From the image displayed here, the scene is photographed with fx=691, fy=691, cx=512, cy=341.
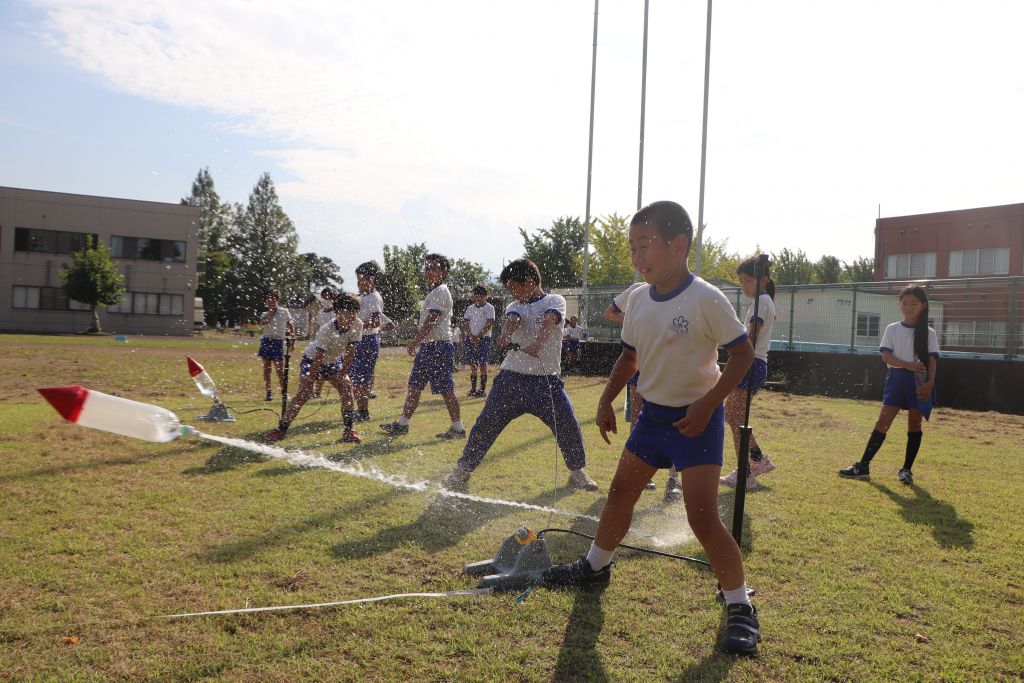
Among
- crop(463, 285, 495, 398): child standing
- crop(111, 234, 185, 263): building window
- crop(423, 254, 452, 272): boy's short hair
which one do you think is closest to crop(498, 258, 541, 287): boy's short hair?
crop(423, 254, 452, 272): boy's short hair

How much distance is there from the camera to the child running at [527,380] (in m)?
5.90

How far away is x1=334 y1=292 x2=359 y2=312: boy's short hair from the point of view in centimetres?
825

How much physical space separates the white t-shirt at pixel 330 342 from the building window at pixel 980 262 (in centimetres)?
3992

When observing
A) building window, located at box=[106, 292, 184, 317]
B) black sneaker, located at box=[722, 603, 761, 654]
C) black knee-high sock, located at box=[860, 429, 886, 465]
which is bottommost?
black sneaker, located at box=[722, 603, 761, 654]

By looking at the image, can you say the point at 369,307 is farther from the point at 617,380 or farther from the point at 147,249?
the point at 147,249

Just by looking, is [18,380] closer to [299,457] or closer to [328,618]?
[299,457]

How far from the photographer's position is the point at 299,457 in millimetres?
7145

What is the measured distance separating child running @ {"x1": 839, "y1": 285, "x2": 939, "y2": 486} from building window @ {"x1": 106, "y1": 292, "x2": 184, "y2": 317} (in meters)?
53.6

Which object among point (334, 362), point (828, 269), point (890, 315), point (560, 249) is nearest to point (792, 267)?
point (828, 269)

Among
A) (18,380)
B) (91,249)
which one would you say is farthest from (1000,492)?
(91,249)

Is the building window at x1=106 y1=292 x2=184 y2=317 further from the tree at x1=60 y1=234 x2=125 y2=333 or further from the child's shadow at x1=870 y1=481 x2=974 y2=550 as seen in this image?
the child's shadow at x1=870 y1=481 x2=974 y2=550

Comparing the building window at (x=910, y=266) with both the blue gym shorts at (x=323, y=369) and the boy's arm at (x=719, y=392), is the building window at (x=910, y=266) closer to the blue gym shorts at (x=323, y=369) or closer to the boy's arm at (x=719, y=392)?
the blue gym shorts at (x=323, y=369)

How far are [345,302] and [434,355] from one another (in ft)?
4.33

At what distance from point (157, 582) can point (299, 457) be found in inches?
138
